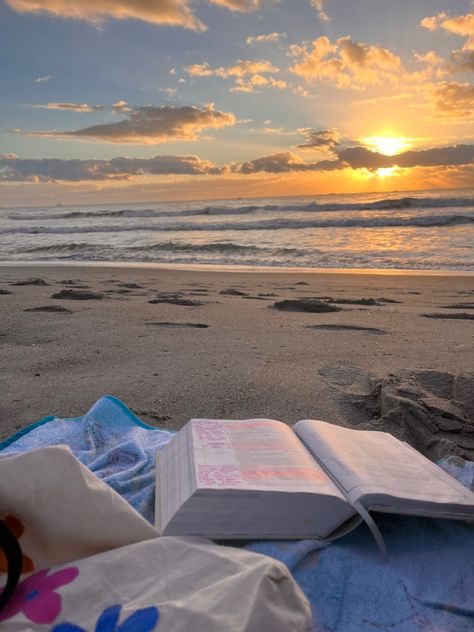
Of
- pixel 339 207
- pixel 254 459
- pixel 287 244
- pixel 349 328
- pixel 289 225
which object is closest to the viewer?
pixel 254 459

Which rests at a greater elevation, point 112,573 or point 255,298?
point 112,573

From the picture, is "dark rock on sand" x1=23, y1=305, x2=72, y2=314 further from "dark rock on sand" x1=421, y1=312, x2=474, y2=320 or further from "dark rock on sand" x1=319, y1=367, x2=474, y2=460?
"dark rock on sand" x1=421, y1=312, x2=474, y2=320

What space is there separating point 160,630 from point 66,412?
2.00 m

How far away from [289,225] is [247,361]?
64.5 ft

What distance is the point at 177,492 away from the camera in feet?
4.49

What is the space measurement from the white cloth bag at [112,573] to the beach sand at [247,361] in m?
1.44

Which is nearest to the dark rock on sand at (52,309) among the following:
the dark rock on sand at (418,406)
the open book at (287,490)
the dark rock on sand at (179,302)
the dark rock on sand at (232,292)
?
the dark rock on sand at (179,302)

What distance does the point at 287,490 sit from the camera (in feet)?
4.16

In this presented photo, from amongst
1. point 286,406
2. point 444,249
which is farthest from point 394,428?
point 444,249

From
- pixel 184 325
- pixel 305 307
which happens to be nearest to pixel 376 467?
pixel 184 325

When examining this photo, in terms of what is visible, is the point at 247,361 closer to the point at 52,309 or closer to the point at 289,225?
the point at 52,309

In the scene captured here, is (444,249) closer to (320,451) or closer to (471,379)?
(471,379)

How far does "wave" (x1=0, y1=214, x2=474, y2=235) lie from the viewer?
2097 cm

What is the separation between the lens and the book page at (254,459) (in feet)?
4.27
